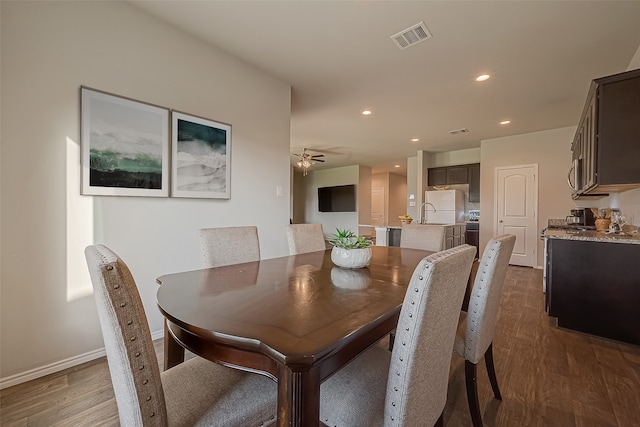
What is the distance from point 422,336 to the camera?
771 mm

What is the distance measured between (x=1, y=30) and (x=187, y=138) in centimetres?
112

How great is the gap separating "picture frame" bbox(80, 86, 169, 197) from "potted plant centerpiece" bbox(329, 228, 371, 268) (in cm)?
151

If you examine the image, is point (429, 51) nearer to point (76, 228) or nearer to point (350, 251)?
point (350, 251)

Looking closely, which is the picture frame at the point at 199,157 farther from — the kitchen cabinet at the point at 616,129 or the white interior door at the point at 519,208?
the white interior door at the point at 519,208

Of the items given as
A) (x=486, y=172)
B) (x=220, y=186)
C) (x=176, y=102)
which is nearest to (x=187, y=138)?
(x=176, y=102)

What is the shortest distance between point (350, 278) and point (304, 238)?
1.01m

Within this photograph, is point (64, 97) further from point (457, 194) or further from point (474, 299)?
point (457, 194)

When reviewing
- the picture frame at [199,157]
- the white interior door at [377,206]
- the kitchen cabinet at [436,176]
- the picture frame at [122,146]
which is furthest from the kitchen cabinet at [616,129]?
the white interior door at [377,206]

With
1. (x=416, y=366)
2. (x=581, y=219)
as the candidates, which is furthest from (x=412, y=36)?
(x=581, y=219)

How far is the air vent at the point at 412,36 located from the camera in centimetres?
228

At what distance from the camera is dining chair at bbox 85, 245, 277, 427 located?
0.67 meters

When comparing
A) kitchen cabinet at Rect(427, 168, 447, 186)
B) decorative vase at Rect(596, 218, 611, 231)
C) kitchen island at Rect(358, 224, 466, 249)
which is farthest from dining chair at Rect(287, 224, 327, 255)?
kitchen cabinet at Rect(427, 168, 447, 186)

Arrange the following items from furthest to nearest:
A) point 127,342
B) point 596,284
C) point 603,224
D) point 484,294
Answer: point 603,224, point 596,284, point 484,294, point 127,342

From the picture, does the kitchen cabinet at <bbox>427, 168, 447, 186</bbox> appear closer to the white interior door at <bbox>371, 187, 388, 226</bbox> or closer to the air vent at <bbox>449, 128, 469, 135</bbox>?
the air vent at <bbox>449, 128, 469, 135</bbox>
